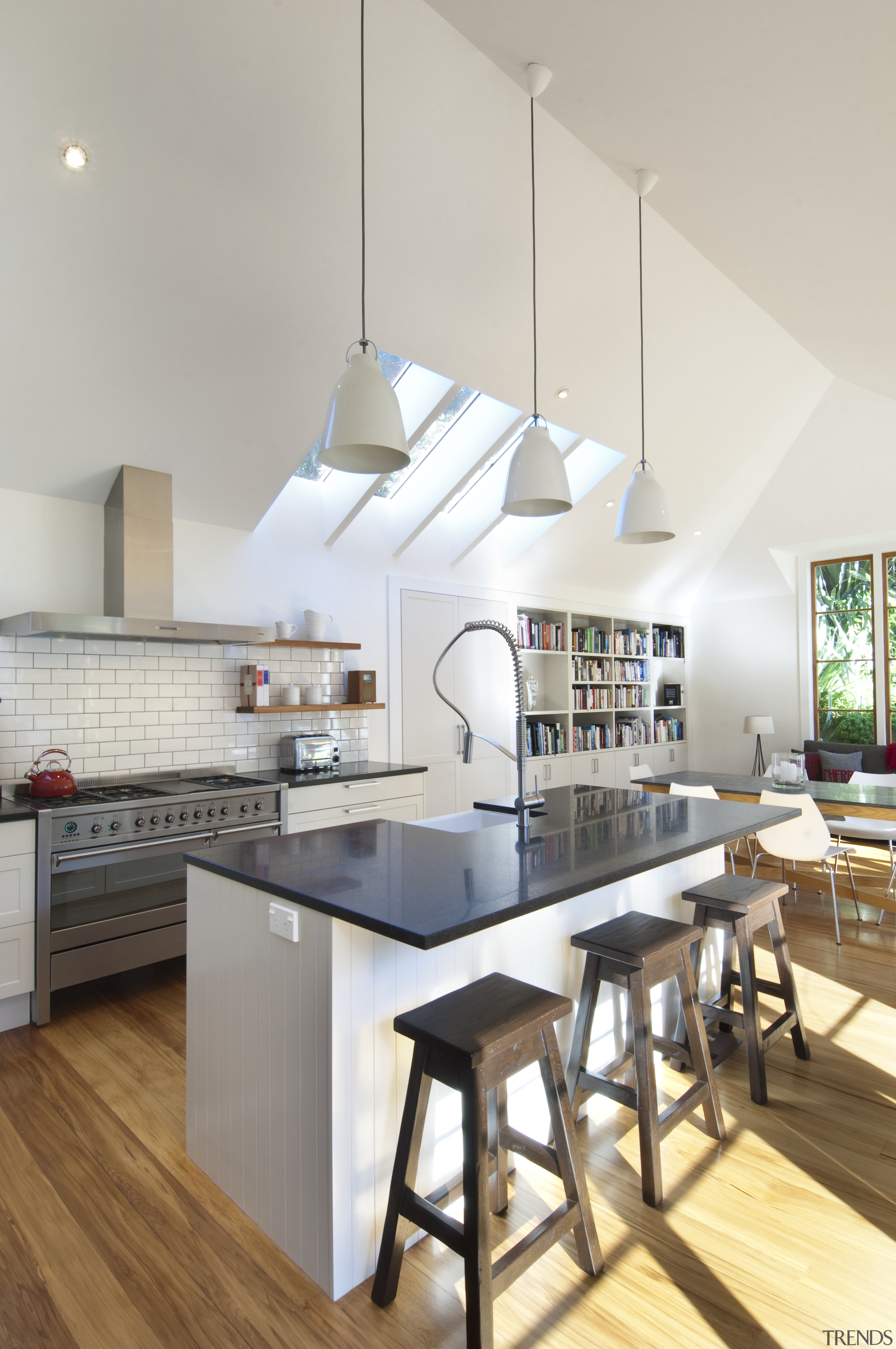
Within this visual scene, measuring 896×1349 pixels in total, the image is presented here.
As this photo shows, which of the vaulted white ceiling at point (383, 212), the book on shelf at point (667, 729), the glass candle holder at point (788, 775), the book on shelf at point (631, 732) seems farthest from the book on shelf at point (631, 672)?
the vaulted white ceiling at point (383, 212)

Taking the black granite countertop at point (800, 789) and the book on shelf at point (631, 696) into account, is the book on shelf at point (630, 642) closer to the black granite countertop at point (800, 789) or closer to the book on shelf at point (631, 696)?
the book on shelf at point (631, 696)

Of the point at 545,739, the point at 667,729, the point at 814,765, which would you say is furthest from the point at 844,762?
the point at 545,739

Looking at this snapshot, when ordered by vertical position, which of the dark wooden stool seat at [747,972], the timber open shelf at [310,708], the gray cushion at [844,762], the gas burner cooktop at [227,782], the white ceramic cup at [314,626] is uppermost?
the white ceramic cup at [314,626]

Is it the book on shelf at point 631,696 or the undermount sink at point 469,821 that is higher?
the book on shelf at point 631,696

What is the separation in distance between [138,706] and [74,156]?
2441 millimetres

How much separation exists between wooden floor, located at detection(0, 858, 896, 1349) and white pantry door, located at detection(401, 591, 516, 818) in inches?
117

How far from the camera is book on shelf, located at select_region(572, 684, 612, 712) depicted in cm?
692

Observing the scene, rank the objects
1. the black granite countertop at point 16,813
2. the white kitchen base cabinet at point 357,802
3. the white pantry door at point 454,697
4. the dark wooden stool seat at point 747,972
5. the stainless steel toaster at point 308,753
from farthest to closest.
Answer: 1. the white pantry door at point 454,697
2. the stainless steel toaster at point 308,753
3. the white kitchen base cabinet at point 357,802
4. the black granite countertop at point 16,813
5. the dark wooden stool seat at point 747,972

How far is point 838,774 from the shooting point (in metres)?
6.88

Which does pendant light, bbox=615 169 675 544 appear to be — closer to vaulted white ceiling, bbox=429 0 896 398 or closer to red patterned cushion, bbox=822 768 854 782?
vaulted white ceiling, bbox=429 0 896 398

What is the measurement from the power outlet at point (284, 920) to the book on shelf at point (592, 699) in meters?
5.28

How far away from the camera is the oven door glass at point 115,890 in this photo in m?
3.09

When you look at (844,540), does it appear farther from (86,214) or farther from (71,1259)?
(71,1259)

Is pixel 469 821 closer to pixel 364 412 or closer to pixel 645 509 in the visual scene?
pixel 645 509
